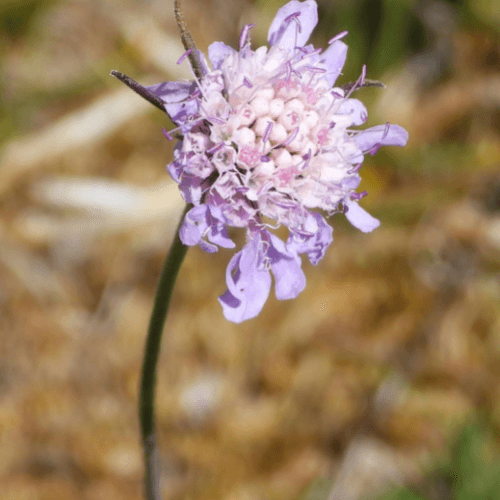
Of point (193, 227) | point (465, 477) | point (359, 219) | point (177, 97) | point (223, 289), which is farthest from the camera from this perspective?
point (223, 289)

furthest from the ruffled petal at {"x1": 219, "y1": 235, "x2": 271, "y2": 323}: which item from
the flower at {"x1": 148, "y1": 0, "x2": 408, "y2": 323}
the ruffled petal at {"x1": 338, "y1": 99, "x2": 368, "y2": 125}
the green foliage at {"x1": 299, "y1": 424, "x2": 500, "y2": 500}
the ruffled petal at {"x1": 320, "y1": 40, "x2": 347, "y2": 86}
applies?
the green foliage at {"x1": 299, "y1": 424, "x2": 500, "y2": 500}

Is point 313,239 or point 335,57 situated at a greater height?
point 335,57

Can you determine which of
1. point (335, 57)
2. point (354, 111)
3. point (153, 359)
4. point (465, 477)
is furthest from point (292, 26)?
point (465, 477)

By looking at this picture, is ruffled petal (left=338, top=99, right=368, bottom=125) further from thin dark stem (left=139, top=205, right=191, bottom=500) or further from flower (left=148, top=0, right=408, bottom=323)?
thin dark stem (left=139, top=205, right=191, bottom=500)

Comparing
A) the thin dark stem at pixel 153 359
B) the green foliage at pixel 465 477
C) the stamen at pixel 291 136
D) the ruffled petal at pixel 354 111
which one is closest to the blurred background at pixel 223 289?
the green foliage at pixel 465 477

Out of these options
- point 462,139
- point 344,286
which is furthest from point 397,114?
point 344,286

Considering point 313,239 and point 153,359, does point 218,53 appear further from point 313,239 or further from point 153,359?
point 153,359

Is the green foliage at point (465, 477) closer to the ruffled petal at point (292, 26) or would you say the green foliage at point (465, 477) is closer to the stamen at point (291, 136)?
the stamen at point (291, 136)
